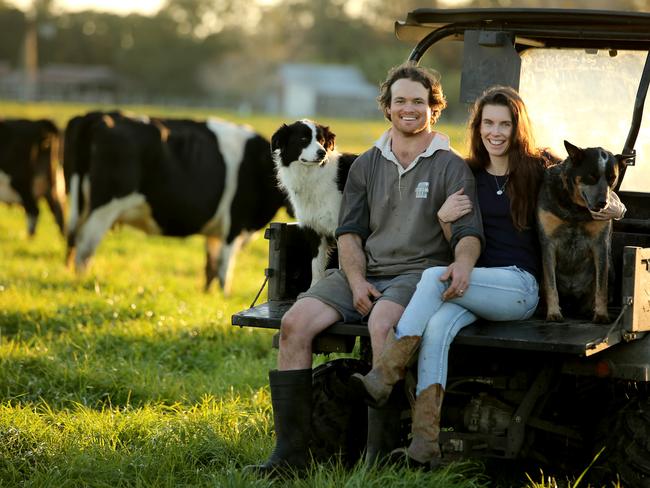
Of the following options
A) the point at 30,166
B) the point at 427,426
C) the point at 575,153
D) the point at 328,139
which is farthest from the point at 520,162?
the point at 30,166

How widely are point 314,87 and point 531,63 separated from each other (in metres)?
88.0

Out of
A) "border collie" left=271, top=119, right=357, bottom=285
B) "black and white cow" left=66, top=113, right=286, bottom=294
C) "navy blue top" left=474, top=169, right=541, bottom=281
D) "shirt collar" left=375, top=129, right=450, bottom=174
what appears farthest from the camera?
"black and white cow" left=66, top=113, right=286, bottom=294

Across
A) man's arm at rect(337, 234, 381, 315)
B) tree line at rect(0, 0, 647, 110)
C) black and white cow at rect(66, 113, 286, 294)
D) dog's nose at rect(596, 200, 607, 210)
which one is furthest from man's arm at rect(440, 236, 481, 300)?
tree line at rect(0, 0, 647, 110)

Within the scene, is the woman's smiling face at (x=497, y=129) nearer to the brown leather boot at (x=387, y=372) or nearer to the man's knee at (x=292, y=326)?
the brown leather boot at (x=387, y=372)

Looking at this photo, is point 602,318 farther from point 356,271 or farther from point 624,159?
point 356,271

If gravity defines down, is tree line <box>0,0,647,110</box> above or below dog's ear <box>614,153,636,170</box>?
above

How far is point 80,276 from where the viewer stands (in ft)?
39.1

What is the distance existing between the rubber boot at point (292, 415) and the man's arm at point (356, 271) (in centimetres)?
39

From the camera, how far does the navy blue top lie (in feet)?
17.7

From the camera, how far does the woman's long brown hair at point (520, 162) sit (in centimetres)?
539

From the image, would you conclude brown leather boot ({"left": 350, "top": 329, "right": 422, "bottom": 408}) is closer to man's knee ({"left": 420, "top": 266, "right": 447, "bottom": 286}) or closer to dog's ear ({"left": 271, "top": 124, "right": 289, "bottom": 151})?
man's knee ({"left": 420, "top": 266, "right": 447, "bottom": 286})

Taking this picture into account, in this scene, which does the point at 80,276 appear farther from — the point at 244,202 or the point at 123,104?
the point at 123,104

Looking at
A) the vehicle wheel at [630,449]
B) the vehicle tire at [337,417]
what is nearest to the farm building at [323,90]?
the vehicle tire at [337,417]

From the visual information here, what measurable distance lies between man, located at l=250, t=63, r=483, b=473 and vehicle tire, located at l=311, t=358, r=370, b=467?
33 cm
